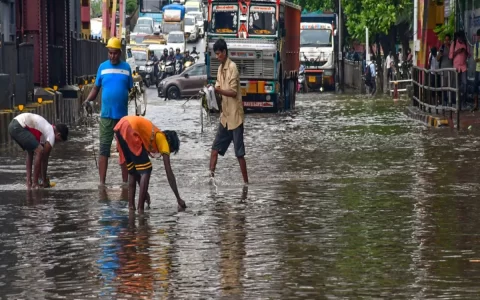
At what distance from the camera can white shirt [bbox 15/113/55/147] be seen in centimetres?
1505

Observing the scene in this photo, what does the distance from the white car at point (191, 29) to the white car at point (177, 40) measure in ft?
11.7

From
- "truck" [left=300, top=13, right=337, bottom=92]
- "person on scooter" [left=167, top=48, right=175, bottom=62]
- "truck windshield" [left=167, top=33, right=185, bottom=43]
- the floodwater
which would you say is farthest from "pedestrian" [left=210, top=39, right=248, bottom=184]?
"truck windshield" [left=167, top=33, right=185, bottom=43]

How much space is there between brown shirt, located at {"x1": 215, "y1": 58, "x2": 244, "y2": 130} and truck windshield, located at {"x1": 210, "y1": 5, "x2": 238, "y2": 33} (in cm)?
1963

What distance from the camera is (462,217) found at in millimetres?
12555

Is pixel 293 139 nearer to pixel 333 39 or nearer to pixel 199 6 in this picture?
pixel 333 39

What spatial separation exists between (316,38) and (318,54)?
1.24m

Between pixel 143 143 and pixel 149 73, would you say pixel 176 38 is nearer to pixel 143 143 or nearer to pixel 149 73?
pixel 149 73

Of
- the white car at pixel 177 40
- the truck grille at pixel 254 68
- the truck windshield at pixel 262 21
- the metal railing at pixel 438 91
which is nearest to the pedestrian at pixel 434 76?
the metal railing at pixel 438 91

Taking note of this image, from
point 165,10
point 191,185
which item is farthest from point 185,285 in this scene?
point 165,10

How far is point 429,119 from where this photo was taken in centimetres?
2784

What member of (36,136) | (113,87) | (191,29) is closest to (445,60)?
(113,87)

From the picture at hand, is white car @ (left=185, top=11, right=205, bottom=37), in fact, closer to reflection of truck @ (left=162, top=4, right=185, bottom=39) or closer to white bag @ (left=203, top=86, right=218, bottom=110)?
reflection of truck @ (left=162, top=4, right=185, bottom=39)

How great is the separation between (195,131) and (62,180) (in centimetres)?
1056

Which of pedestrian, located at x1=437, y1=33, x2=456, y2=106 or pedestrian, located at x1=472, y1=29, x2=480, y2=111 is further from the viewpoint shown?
pedestrian, located at x1=437, y1=33, x2=456, y2=106
